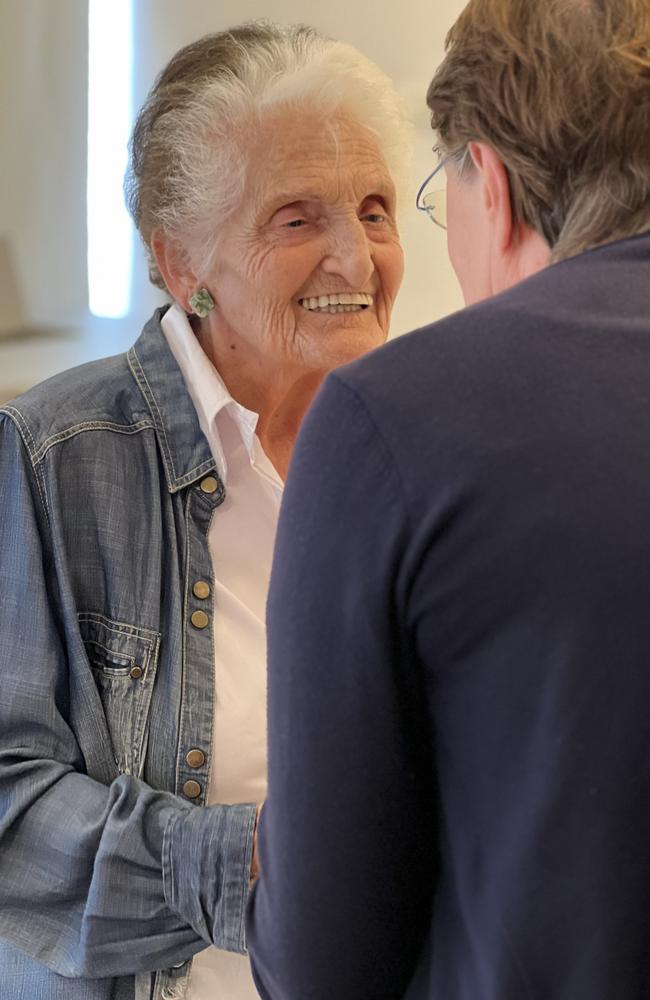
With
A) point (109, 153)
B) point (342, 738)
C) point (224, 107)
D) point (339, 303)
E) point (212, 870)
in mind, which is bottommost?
point (212, 870)

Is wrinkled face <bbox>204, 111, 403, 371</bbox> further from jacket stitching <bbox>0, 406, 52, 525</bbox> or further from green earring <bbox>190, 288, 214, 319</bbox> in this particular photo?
jacket stitching <bbox>0, 406, 52, 525</bbox>

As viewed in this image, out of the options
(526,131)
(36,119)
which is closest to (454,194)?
(526,131)

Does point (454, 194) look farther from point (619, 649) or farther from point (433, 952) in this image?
point (433, 952)

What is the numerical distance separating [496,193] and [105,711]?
2.22ft

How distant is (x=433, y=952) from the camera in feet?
2.12

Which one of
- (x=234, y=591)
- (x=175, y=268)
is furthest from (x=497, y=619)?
(x=175, y=268)

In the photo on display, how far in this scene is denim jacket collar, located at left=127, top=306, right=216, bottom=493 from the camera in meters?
1.22

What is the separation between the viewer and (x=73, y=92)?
2.00m

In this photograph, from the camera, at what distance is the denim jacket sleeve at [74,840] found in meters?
1.02

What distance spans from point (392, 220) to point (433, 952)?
1.04m

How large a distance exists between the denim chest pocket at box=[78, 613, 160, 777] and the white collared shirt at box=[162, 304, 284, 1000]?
0.08m

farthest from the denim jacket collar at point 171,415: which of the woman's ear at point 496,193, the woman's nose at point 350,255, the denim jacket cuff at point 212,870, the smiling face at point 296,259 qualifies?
the woman's ear at point 496,193

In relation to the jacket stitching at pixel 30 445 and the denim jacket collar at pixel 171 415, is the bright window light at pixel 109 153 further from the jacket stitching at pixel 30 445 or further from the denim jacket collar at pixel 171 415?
the jacket stitching at pixel 30 445

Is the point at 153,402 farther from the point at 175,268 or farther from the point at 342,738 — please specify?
the point at 342,738
